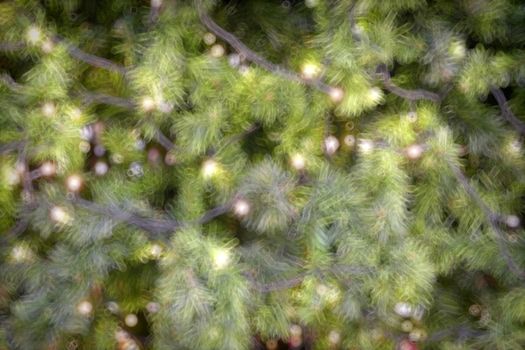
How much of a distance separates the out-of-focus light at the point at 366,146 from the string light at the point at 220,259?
1.03 ft

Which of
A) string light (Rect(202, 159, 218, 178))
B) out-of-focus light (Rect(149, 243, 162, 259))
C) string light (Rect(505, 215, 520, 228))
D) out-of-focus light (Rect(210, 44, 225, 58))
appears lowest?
out-of-focus light (Rect(149, 243, 162, 259))

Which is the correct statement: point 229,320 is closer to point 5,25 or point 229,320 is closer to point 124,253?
point 124,253

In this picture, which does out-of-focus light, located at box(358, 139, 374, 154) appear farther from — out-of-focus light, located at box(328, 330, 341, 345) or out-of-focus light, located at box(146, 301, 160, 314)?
out-of-focus light, located at box(146, 301, 160, 314)

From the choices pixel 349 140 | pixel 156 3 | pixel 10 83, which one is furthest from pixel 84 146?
pixel 349 140

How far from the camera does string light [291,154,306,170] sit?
0.90 m

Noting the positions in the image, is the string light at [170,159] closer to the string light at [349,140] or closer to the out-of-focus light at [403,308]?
the string light at [349,140]

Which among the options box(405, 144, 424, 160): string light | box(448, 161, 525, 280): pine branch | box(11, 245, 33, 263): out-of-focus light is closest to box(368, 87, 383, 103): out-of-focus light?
box(405, 144, 424, 160): string light

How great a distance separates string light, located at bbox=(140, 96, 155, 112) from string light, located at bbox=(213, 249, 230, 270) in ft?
0.91

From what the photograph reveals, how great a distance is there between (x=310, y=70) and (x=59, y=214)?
1.71 feet

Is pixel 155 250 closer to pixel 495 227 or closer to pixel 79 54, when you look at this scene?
pixel 79 54

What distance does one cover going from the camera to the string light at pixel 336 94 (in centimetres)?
86

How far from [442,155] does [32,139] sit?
74 centimetres

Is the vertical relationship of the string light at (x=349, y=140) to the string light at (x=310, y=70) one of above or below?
below

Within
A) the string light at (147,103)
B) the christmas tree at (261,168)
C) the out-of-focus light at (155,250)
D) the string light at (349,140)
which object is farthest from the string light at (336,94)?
the out-of-focus light at (155,250)
